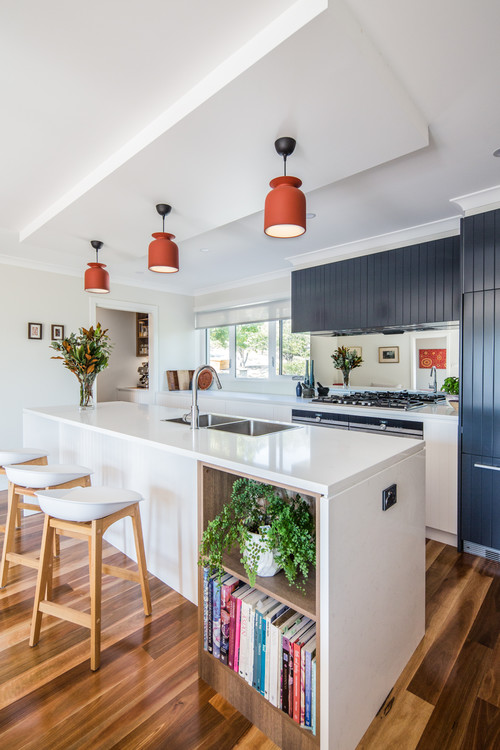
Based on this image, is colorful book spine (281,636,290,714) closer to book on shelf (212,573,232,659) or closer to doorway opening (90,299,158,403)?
book on shelf (212,573,232,659)

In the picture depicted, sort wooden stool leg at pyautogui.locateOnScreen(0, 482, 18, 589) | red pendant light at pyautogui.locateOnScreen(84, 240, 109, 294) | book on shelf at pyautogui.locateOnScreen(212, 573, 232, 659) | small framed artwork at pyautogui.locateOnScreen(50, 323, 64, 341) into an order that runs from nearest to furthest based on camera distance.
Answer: book on shelf at pyautogui.locateOnScreen(212, 573, 232, 659), wooden stool leg at pyautogui.locateOnScreen(0, 482, 18, 589), red pendant light at pyautogui.locateOnScreen(84, 240, 109, 294), small framed artwork at pyautogui.locateOnScreen(50, 323, 64, 341)

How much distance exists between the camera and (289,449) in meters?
1.55

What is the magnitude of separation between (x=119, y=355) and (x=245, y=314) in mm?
2850

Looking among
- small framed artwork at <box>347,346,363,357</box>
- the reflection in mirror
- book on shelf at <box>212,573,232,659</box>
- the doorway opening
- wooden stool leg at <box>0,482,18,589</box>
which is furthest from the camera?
the doorway opening

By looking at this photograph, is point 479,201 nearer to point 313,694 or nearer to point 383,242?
point 383,242

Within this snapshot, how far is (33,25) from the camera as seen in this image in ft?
4.09

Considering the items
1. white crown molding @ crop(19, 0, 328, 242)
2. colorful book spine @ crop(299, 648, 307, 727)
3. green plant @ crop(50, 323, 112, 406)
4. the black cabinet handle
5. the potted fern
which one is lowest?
colorful book spine @ crop(299, 648, 307, 727)

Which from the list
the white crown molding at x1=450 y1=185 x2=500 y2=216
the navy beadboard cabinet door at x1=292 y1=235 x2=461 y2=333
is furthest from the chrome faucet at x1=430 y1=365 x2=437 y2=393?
the white crown molding at x1=450 y1=185 x2=500 y2=216

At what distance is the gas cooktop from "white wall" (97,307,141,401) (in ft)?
13.5

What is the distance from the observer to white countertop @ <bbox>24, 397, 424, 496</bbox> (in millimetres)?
1188

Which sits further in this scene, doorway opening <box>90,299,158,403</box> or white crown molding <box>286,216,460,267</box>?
doorway opening <box>90,299,158,403</box>

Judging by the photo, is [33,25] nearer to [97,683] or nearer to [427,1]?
[427,1]

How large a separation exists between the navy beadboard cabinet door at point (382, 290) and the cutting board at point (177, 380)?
2090 millimetres

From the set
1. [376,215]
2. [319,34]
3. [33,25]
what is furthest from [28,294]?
[319,34]
